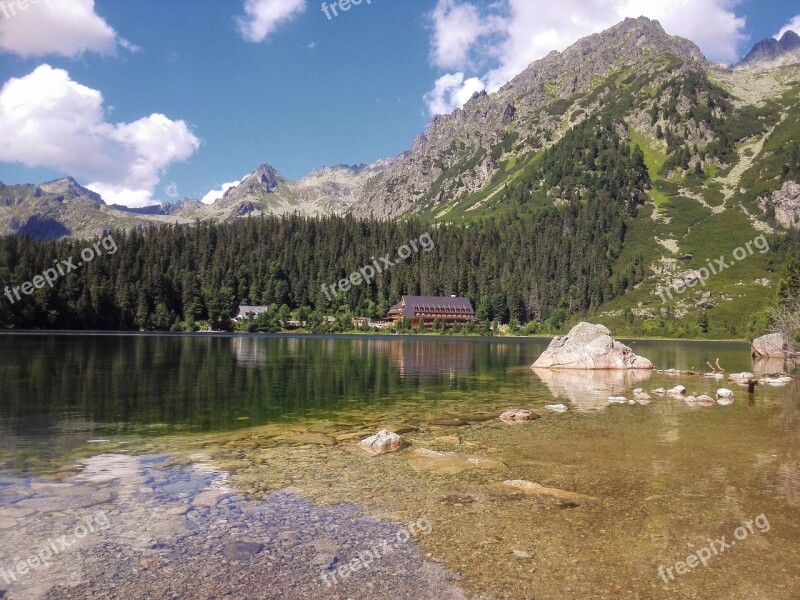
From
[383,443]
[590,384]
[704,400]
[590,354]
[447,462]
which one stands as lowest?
[590,384]

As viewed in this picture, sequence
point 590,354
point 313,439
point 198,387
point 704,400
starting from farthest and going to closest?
point 590,354 < point 198,387 < point 704,400 < point 313,439

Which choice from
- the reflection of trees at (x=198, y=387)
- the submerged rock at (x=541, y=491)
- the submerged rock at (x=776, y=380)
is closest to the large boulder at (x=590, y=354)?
the reflection of trees at (x=198, y=387)

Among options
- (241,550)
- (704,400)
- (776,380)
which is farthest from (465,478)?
(776,380)

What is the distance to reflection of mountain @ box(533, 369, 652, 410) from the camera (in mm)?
40500

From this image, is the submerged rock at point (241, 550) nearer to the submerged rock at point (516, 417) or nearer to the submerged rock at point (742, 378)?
the submerged rock at point (516, 417)

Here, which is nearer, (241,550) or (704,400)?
(241,550)

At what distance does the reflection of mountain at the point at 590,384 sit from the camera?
4050 centimetres

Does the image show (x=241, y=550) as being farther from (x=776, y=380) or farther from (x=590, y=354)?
(x=590, y=354)

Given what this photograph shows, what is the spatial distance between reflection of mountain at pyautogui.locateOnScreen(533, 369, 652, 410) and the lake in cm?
110

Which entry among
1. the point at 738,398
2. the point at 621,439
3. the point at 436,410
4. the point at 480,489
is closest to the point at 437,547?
the point at 480,489

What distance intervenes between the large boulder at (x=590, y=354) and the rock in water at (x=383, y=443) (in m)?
51.7

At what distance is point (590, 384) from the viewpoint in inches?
2058

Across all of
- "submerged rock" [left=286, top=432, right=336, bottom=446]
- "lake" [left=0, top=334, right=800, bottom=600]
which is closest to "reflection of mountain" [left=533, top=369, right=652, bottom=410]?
"lake" [left=0, top=334, right=800, bottom=600]

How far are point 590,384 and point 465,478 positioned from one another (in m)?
37.9
